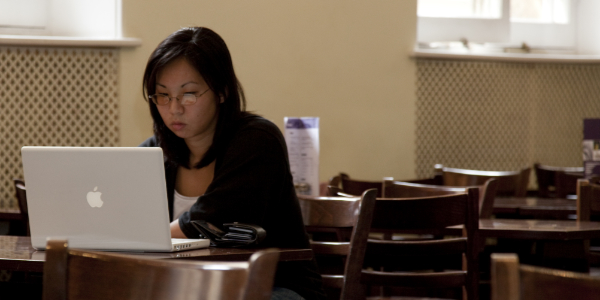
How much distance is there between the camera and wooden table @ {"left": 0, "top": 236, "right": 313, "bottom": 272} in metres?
1.24

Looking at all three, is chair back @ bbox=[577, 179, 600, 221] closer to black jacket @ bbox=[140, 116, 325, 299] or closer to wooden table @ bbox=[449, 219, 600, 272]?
wooden table @ bbox=[449, 219, 600, 272]

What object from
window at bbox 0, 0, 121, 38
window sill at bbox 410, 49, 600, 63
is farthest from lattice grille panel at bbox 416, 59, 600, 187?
window at bbox 0, 0, 121, 38

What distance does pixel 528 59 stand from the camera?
15.2 feet

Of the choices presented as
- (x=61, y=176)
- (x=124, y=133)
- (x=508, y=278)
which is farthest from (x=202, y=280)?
(x=124, y=133)

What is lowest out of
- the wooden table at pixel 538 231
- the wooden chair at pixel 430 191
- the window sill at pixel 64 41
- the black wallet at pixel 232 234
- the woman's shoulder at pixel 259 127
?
the wooden table at pixel 538 231

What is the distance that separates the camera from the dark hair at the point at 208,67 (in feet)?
5.88

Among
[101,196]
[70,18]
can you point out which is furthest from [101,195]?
[70,18]

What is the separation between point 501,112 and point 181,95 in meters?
3.31

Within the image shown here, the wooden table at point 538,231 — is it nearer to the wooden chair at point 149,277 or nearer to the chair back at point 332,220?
the chair back at point 332,220

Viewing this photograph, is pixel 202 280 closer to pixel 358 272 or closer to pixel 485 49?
pixel 358 272

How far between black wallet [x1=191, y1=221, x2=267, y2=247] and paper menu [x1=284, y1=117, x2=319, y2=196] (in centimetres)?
122

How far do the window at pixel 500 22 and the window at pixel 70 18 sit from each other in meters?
2.12

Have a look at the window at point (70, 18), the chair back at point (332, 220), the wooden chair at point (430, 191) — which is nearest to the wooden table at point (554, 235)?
the wooden chair at point (430, 191)

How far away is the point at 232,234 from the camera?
148 cm
